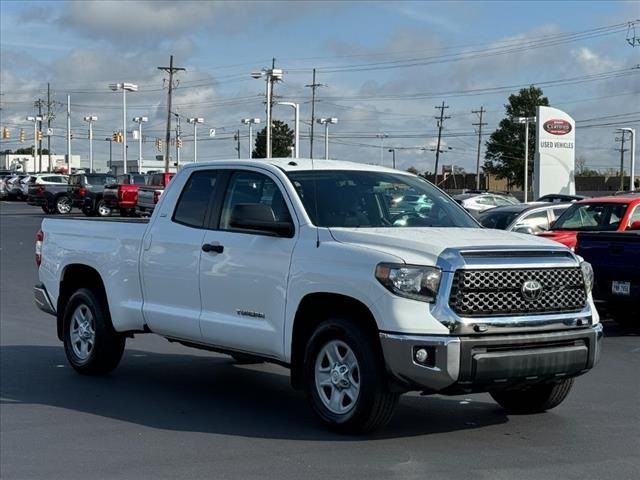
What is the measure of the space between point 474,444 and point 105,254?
4085mm

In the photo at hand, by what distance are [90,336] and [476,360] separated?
176 inches

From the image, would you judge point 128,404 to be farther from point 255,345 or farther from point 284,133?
point 284,133

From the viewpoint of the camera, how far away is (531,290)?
21.2 feet

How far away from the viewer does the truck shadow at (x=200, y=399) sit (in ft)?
23.6

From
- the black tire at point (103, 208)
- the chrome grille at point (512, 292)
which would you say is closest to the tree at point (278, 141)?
the black tire at point (103, 208)

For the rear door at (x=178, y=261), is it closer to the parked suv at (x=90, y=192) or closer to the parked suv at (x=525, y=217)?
the parked suv at (x=525, y=217)

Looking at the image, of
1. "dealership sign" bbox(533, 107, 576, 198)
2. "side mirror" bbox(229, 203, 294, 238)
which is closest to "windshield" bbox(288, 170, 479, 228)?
"side mirror" bbox(229, 203, 294, 238)

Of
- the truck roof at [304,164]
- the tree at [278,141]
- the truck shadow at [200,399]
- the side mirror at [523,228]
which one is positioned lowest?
the truck shadow at [200,399]

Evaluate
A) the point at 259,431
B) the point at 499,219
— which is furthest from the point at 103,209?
the point at 259,431

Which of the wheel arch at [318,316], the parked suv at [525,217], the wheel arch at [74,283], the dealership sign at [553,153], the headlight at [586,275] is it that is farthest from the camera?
the dealership sign at [553,153]

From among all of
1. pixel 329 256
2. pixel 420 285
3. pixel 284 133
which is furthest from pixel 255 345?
pixel 284 133

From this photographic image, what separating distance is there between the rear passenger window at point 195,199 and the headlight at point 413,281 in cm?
226

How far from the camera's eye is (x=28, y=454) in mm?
6547

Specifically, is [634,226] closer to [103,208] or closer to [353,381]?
[353,381]
